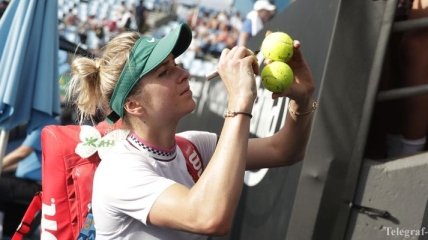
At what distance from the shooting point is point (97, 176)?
213 cm

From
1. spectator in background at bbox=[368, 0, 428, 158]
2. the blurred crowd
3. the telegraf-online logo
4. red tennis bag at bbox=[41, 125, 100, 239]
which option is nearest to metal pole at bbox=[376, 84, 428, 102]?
spectator in background at bbox=[368, 0, 428, 158]

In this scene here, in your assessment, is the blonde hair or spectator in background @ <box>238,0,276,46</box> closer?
the blonde hair

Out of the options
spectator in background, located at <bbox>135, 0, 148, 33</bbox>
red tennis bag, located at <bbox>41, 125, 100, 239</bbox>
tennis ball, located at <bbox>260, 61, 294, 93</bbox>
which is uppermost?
spectator in background, located at <bbox>135, 0, 148, 33</bbox>

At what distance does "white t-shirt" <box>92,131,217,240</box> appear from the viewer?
1950mm

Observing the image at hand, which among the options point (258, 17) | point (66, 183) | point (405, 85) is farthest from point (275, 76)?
point (258, 17)

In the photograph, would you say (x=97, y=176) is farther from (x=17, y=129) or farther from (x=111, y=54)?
(x=17, y=129)

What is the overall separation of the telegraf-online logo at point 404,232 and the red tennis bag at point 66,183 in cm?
84

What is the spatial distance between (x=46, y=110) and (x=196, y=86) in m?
1.35

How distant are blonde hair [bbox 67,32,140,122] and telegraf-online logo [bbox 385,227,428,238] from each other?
1.02 m

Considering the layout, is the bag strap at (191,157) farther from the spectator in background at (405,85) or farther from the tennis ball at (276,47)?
the spectator in background at (405,85)

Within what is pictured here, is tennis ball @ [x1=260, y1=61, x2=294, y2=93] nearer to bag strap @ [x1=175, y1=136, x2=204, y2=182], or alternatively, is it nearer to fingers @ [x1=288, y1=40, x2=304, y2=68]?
fingers @ [x1=288, y1=40, x2=304, y2=68]

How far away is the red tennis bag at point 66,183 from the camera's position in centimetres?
242

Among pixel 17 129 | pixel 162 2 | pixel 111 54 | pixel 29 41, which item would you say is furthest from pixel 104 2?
pixel 111 54

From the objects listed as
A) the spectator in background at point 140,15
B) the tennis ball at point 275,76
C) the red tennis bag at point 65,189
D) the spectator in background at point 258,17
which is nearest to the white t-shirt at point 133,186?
the red tennis bag at point 65,189
